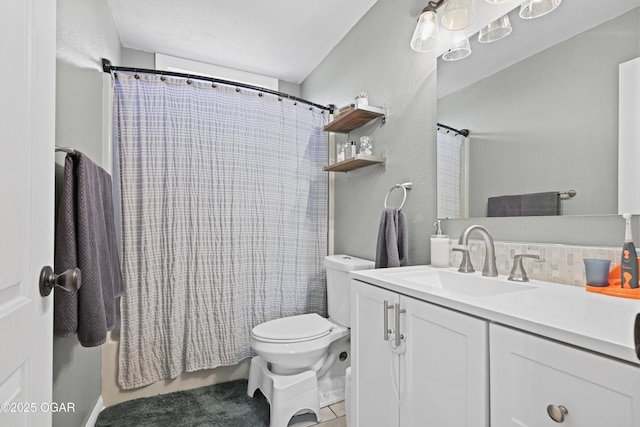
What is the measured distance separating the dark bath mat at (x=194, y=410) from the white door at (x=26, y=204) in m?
1.18

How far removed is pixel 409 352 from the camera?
0.96m

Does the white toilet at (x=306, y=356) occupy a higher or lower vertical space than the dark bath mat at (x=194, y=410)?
higher

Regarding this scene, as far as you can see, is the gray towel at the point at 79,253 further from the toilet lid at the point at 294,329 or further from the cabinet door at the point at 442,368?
the cabinet door at the point at 442,368

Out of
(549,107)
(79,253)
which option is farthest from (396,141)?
(79,253)

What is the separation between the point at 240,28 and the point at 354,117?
42.7 inches

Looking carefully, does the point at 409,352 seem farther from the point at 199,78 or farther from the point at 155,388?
the point at 199,78

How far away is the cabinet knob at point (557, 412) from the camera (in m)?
0.58

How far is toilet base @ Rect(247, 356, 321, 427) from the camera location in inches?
62.7

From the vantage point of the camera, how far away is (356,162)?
196cm

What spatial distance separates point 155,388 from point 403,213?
6.19ft

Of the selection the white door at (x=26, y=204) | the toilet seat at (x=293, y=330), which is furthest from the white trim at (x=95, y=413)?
the white door at (x=26, y=204)

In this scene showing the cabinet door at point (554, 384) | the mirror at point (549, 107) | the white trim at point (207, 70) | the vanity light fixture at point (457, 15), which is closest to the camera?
the cabinet door at point (554, 384)

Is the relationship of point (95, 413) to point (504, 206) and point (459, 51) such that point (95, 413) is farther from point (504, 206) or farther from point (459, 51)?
point (459, 51)

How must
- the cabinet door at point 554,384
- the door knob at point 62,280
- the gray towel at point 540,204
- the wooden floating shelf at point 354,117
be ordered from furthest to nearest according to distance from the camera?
the wooden floating shelf at point 354,117, the gray towel at point 540,204, the door knob at point 62,280, the cabinet door at point 554,384
